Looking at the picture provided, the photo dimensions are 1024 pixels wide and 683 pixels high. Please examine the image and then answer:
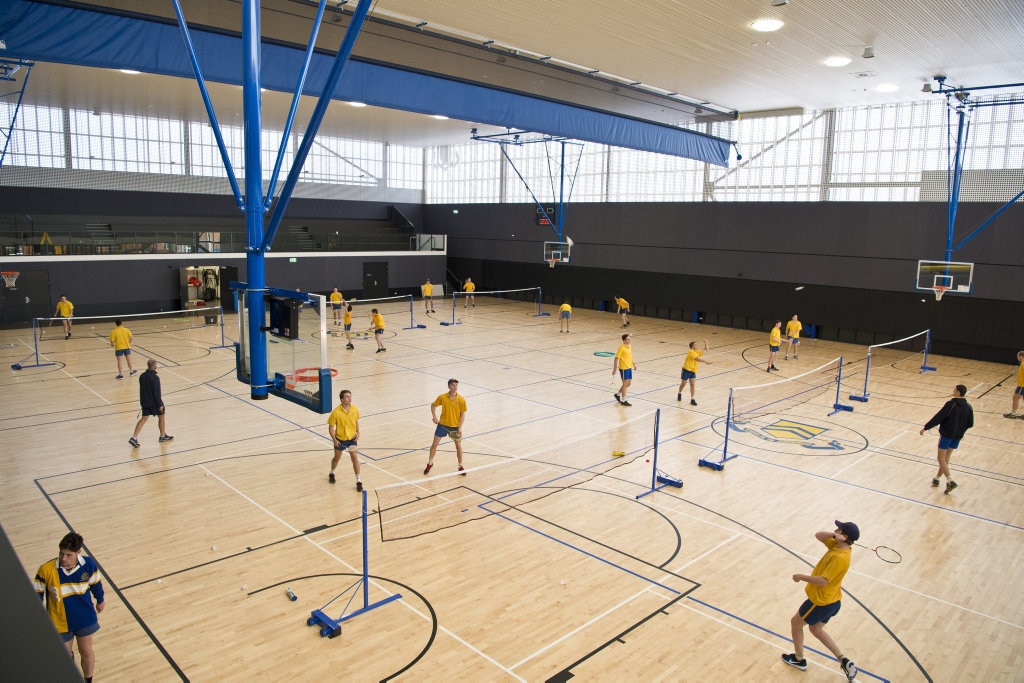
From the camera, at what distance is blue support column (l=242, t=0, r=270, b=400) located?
7.68 m

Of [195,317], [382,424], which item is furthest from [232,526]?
[195,317]

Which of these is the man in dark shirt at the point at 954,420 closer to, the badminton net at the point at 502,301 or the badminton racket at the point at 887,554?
the badminton racket at the point at 887,554

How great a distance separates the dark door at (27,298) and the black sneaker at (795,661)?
34441 mm

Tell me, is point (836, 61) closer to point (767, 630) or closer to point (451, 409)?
point (451, 409)

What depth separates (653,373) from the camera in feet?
76.4

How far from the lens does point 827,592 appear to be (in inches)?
294

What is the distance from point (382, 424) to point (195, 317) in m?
22.0

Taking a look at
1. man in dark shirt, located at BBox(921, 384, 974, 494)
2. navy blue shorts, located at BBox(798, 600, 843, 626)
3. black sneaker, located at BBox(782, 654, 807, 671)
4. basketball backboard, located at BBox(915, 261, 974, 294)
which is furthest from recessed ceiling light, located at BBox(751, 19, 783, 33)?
black sneaker, located at BBox(782, 654, 807, 671)

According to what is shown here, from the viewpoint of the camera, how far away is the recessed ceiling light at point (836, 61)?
66.6ft

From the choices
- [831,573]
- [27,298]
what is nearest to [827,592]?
[831,573]

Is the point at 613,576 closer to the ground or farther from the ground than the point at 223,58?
closer to the ground

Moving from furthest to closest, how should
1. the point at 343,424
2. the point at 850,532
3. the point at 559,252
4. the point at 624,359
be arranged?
the point at 559,252 < the point at 624,359 < the point at 343,424 < the point at 850,532

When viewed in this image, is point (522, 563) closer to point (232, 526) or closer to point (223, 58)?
point (232, 526)

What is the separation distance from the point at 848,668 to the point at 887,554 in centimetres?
370
